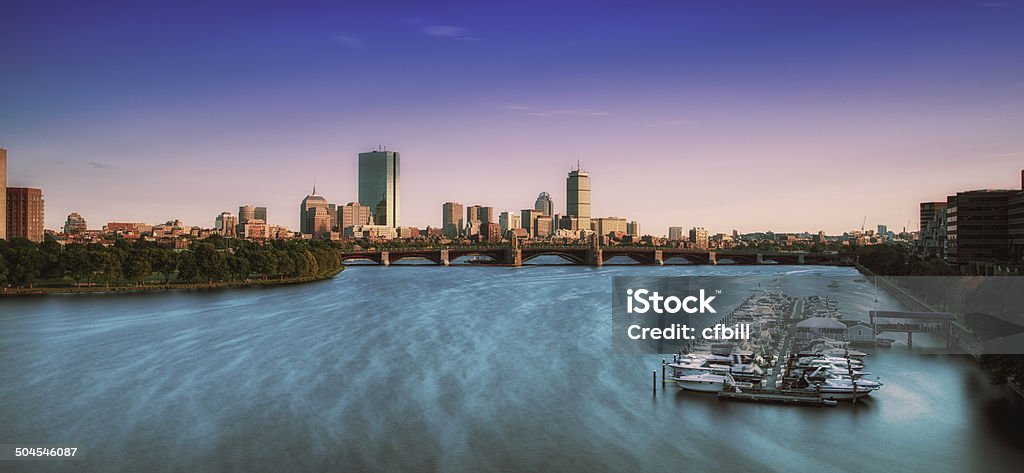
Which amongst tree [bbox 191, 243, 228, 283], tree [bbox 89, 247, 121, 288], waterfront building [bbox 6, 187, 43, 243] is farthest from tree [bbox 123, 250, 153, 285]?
waterfront building [bbox 6, 187, 43, 243]

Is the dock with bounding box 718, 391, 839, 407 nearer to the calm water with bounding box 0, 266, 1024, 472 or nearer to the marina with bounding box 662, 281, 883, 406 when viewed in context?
the marina with bounding box 662, 281, 883, 406

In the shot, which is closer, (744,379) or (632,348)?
(744,379)

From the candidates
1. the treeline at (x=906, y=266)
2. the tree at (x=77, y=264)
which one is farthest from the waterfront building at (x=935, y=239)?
the tree at (x=77, y=264)

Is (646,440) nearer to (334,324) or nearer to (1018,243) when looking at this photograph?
(334,324)

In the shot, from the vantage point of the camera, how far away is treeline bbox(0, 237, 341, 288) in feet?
175

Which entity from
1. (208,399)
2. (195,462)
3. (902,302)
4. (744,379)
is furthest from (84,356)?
(902,302)

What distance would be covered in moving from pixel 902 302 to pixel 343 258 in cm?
7027

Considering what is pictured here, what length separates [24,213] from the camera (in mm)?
121750

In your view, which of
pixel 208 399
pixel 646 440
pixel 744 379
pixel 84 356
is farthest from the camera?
pixel 84 356

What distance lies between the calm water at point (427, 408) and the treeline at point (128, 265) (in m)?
16.9

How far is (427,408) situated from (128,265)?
42348 millimetres

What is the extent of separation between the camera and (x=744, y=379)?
25203 mm

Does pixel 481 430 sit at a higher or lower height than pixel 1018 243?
lower

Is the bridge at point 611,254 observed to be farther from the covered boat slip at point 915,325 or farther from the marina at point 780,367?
the covered boat slip at point 915,325
